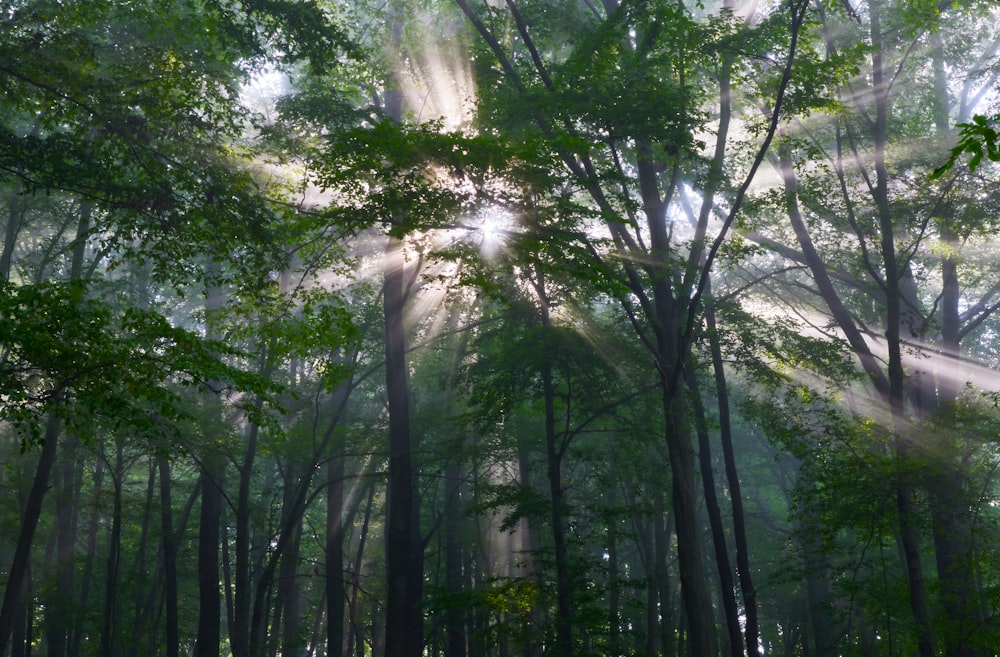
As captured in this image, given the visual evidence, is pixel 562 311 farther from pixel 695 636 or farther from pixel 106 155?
pixel 106 155

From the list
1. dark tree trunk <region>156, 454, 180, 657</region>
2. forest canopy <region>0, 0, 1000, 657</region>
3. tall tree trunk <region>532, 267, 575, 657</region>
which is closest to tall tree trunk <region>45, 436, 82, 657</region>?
forest canopy <region>0, 0, 1000, 657</region>

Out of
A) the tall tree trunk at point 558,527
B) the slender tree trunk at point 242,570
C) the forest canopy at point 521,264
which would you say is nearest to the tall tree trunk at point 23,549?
the forest canopy at point 521,264

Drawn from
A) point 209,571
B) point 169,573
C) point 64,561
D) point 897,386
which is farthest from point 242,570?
point 897,386

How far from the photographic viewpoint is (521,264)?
9.16 metres

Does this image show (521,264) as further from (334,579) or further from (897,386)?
(334,579)

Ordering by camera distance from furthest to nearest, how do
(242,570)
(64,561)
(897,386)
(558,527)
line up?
(64,561)
(242,570)
(558,527)
(897,386)

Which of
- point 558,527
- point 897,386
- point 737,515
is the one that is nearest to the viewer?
point 897,386

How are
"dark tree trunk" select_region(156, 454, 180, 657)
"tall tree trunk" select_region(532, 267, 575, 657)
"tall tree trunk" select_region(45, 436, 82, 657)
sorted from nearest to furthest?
"tall tree trunk" select_region(532, 267, 575, 657), "dark tree trunk" select_region(156, 454, 180, 657), "tall tree trunk" select_region(45, 436, 82, 657)

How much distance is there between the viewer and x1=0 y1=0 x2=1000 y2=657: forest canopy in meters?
8.41

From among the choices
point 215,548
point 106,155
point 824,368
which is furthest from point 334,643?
point 106,155

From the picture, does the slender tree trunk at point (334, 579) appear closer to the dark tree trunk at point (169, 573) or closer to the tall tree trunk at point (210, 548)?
the tall tree trunk at point (210, 548)

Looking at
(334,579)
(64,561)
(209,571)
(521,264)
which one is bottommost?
(334,579)

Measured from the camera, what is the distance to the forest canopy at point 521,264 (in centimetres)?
841

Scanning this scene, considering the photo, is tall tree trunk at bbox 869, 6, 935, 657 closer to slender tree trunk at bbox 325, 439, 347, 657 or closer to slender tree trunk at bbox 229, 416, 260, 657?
slender tree trunk at bbox 325, 439, 347, 657
